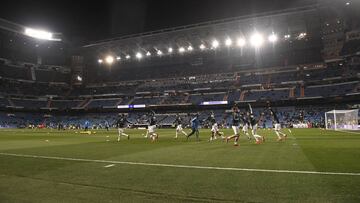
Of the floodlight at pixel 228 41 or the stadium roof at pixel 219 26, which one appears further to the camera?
the floodlight at pixel 228 41

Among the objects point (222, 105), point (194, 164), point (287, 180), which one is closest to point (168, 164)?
point (194, 164)

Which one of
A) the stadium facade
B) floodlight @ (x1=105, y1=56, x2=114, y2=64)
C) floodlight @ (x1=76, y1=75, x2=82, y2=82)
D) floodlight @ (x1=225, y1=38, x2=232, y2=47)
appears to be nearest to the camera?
the stadium facade

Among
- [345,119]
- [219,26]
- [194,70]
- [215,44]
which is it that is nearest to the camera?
[345,119]

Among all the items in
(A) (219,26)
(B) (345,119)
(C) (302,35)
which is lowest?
(B) (345,119)

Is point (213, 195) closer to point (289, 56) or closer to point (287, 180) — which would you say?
point (287, 180)

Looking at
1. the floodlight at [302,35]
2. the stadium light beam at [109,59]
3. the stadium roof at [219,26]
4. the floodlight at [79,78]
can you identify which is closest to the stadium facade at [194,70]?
the stadium roof at [219,26]

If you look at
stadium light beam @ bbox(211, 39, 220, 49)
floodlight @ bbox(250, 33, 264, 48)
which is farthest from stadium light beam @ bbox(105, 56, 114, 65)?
floodlight @ bbox(250, 33, 264, 48)

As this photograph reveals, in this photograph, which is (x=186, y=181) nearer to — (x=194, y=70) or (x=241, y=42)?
(x=241, y=42)

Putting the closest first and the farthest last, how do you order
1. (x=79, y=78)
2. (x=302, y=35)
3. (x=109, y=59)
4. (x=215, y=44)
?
(x=302, y=35), (x=215, y=44), (x=109, y=59), (x=79, y=78)

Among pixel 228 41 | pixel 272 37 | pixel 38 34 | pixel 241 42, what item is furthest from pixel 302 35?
pixel 38 34

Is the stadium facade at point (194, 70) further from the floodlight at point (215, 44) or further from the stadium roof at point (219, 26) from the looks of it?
the floodlight at point (215, 44)

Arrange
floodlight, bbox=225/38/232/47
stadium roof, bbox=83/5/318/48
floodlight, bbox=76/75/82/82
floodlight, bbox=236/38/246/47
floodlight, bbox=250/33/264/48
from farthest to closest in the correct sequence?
1. floodlight, bbox=76/75/82/82
2. floodlight, bbox=225/38/232/47
3. floodlight, bbox=236/38/246/47
4. floodlight, bbox=250/33/264/48
5. stadium roof, bbox=83/5/318/48

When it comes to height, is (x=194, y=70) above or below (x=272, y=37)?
below

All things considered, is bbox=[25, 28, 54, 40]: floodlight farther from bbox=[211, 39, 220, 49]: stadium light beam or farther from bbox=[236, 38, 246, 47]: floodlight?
bbox=[236, 38, 246, 47]: floodlight
